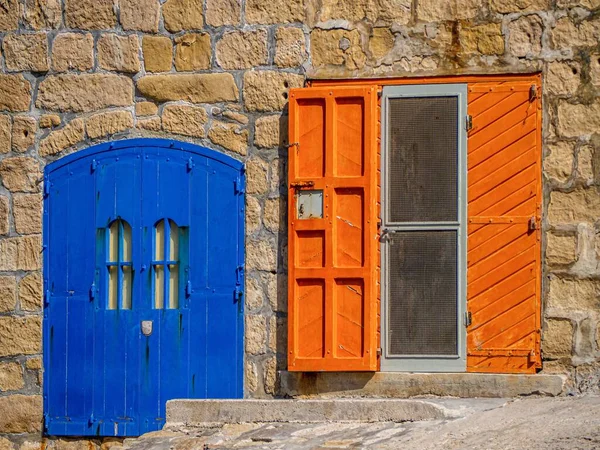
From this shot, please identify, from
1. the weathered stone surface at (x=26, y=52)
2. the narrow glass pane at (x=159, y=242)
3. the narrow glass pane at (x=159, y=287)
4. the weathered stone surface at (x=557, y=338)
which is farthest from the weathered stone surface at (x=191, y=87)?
the weathered stone surface at (x=557, y=338)

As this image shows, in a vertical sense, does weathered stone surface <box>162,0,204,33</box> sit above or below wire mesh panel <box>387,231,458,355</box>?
above

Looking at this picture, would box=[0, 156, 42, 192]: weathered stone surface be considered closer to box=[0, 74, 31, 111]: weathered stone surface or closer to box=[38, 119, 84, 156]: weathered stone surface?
box=[38, 119, 84, 156]: weathered stone surface

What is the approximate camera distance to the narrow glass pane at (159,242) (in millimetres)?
9141

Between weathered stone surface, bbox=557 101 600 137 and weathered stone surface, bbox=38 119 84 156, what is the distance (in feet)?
Answer: 10.7

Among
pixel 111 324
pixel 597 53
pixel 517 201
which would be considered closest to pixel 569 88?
pixel 597 53

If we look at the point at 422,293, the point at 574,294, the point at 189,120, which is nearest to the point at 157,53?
the point at 189,120

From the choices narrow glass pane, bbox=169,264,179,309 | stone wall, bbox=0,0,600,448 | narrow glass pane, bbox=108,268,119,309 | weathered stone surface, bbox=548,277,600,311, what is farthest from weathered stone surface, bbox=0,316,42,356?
weathered stone surface, bbox=548,277,600,311

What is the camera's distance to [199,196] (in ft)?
29.8

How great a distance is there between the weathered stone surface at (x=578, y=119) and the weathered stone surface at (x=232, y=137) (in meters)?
2.10

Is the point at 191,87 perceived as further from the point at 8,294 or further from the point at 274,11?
the point at 8,294

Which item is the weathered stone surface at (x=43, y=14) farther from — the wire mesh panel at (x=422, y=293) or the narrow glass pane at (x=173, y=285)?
the wire mesh panel at (x=422, y=293)

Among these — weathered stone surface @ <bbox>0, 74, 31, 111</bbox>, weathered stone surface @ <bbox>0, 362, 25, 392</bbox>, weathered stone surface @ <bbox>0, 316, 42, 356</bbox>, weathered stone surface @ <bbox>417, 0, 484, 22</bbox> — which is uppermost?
weathered stone surface @ <bbox>417, 0, 484, 22</bbox>

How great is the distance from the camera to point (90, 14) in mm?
9281

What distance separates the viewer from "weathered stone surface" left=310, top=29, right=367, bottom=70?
353 inches
